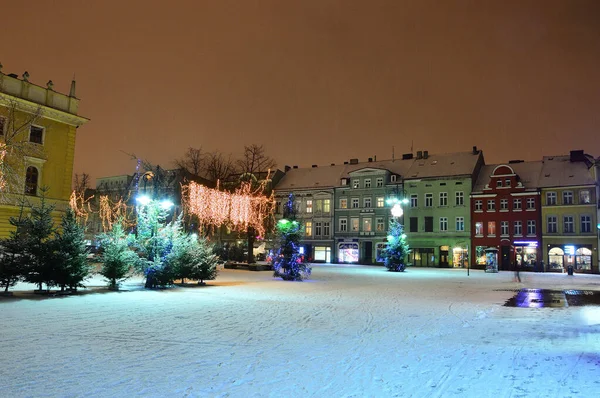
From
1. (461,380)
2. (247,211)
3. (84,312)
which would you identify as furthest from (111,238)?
(247,211)

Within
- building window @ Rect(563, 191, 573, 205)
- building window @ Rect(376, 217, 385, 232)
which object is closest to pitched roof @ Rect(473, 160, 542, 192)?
building window @ Rect(563, 191, 573, 205)

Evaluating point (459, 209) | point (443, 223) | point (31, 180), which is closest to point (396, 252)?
point (443, 223)

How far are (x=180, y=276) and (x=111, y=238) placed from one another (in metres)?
4.65

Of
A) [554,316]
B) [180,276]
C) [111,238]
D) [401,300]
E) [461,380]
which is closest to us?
[461,380]

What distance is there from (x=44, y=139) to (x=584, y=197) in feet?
171

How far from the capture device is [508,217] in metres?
53.1

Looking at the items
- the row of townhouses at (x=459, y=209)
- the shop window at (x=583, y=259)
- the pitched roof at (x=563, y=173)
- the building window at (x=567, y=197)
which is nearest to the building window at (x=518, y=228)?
the row of townhouses at (x=459, y=209)

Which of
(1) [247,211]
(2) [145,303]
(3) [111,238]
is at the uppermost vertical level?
(1) [247,211]

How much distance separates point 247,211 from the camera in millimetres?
41094

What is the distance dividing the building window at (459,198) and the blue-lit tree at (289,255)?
108 feet

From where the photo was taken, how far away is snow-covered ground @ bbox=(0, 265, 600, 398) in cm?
676

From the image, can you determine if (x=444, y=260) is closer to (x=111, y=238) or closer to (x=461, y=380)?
(x=111, y=238)

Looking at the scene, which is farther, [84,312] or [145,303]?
[145,303]

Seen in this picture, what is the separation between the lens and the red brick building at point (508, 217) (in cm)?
5153
